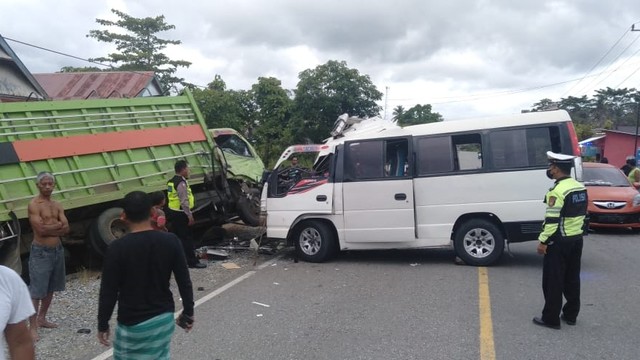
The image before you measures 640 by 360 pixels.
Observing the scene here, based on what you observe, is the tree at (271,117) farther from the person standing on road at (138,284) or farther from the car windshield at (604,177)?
the person standing on road at (138,284)

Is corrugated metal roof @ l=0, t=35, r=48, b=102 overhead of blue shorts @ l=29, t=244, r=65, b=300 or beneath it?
overhead

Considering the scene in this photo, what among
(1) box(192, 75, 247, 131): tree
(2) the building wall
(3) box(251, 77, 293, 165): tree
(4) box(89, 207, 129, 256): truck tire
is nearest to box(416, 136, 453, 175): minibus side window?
(4) box(89, 207, 129, 256): truck tire

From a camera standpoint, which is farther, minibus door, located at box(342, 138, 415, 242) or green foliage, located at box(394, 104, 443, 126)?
green foliage, located at box(394, 104, 443, 126)

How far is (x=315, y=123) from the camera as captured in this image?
24578 millimetres

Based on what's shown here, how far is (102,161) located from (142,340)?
6134mm

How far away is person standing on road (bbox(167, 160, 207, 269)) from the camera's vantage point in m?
8.11

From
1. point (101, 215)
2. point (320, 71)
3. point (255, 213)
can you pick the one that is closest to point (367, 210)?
point (255, 213)

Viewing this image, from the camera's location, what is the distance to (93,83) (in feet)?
70.1

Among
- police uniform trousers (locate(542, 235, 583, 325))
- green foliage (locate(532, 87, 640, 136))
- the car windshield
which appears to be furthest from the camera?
green foliage (locate(532, 87, 640, 136))

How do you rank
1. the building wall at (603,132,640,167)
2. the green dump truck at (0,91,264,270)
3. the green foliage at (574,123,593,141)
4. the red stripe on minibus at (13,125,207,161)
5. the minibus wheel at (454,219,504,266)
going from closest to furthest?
the green dump truck at (0,91,264,270)
the red stripe on minibus at (13,125,207,161)
the minibus wheel at (454,219,504,266)
the building wall at (603,132,640,167)
the green foliage at (574,123,593,141)

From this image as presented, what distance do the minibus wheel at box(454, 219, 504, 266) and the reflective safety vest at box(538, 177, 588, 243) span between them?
255 cm

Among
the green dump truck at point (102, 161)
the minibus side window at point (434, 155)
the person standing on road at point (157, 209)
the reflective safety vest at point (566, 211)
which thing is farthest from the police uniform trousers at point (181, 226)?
the reflective safety vest at point (566, 211)

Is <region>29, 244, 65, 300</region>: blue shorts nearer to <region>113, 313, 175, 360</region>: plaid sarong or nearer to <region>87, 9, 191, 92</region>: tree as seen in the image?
<region>113, 313, 175, 360</region>: plaid sarong

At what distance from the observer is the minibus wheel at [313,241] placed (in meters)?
8.55
